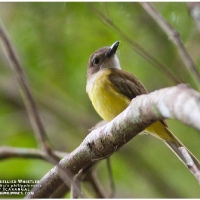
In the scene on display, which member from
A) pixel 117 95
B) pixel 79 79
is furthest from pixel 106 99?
pixel 79 79

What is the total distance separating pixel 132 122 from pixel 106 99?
1109mm

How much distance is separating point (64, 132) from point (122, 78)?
157cm

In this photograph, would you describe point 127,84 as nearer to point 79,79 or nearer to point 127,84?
point 127,84

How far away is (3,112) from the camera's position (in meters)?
4.57

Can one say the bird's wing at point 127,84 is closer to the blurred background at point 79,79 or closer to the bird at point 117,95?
the bird at point 117,95

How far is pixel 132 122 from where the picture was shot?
1912 mm

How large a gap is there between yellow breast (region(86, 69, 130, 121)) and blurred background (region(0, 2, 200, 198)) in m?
0.66

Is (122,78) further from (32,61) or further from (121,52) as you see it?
(32,61)

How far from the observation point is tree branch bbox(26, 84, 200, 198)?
1445 mm

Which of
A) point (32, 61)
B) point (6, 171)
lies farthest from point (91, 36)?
point (6, 171)

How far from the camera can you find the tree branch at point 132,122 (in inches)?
56.9

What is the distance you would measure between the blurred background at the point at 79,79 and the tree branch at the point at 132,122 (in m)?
1.07

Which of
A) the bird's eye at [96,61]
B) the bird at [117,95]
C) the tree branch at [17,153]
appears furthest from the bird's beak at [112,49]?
the tree branch at [17,153]

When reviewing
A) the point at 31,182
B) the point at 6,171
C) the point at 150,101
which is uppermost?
the point at 6,171
